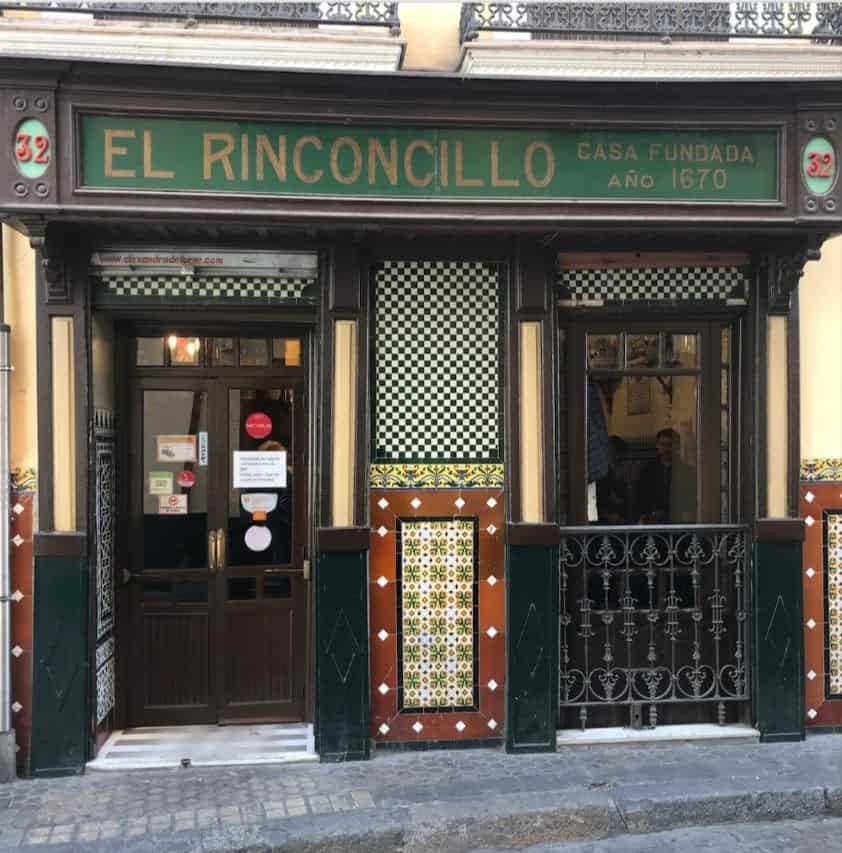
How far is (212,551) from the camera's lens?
637cm

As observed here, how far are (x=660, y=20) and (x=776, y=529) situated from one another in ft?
11.5

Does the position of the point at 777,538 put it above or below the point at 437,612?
above

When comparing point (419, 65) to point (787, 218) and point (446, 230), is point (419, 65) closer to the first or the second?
point (446, 230)

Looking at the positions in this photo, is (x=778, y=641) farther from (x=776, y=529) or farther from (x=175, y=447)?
(x=175, y=447)

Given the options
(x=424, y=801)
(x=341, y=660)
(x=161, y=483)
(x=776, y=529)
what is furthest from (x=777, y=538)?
(x=161, y=483)

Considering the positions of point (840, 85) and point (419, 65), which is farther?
point (419, 65)

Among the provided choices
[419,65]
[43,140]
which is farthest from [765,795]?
[43,140]

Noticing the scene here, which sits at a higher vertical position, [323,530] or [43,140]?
[43,140]

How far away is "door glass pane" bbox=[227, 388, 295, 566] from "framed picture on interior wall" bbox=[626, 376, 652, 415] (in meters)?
2.43

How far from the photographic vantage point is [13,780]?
18.0 ft

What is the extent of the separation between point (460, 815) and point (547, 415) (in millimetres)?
2538

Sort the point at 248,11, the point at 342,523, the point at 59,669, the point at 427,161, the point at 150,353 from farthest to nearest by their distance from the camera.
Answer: the point at 150,353
the point at 342,523
the point at 248,11
the point at 59,669
the point at 427,161

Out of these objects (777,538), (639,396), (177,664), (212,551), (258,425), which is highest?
(639,396)

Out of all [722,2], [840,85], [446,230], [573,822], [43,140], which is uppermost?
[722,2]
